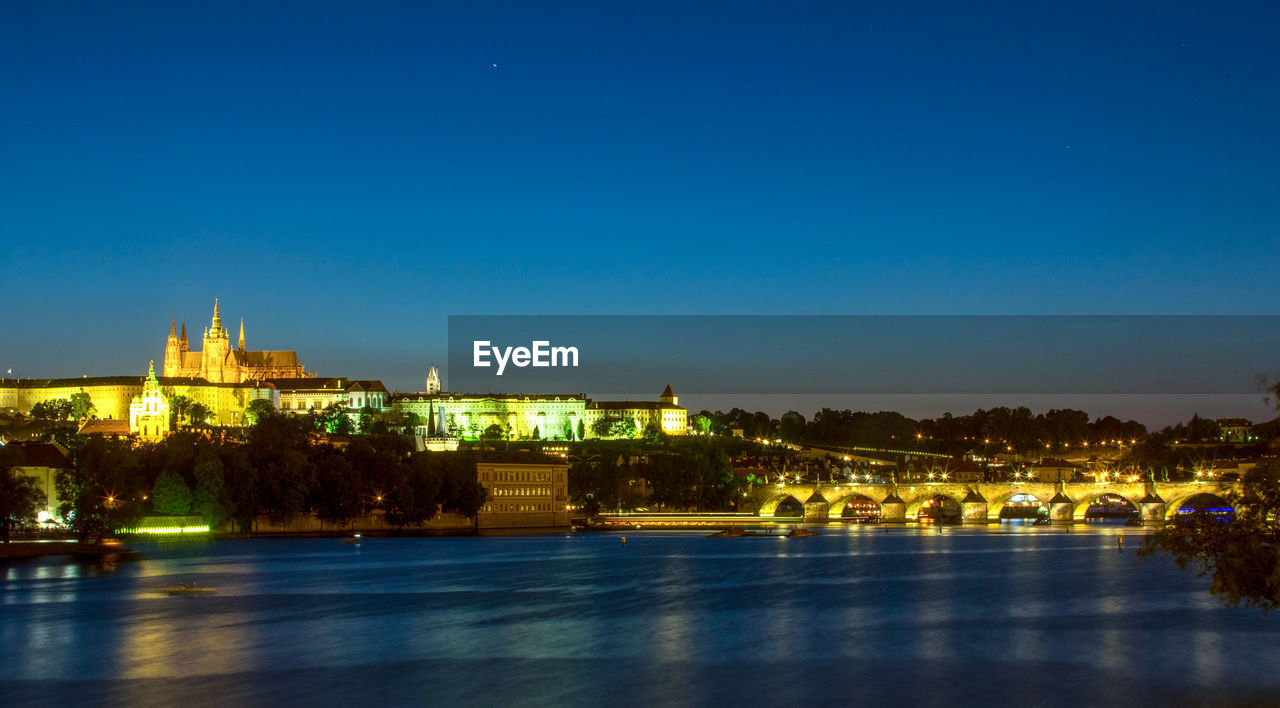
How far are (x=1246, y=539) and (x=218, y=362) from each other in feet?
481

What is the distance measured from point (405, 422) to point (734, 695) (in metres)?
114

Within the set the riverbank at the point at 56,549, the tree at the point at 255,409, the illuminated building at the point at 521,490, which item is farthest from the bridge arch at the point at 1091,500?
the tree at the point at 255,409

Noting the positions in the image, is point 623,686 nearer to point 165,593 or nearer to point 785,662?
point 785,662

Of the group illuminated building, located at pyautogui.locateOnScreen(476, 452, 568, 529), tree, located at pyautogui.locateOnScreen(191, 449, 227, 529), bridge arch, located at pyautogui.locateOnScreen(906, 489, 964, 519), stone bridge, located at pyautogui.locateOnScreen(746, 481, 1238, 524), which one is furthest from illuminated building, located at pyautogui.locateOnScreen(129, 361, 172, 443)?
bridge arch, located at pyautogui.locateOnScreen(906, 489, 964, 519)

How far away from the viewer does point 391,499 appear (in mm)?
63062

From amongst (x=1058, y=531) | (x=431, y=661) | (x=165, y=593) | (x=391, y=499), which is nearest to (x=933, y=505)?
(x=1058, y=531)

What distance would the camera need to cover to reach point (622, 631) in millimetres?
28703

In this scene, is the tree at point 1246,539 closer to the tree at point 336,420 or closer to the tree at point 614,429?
the tree at point 336,420

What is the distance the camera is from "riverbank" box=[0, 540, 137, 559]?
4622 centimetres

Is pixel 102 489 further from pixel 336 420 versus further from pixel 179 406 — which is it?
pixel 179 406

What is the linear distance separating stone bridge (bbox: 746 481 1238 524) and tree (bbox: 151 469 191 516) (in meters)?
39.0

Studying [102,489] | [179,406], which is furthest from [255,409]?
[102,489]

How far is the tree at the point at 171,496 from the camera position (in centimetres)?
5462

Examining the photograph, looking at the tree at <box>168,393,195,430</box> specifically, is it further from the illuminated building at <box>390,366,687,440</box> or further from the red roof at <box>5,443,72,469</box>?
the red roof at <box>5,443,72,469</box>
